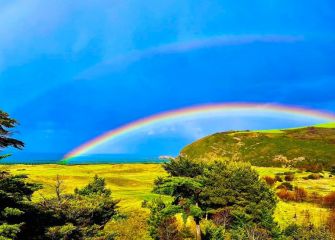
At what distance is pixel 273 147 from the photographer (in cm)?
13900

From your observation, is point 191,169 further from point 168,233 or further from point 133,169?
point 133,169

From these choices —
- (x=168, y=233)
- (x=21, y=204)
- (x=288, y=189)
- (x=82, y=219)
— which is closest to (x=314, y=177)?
(x=288, y=189)

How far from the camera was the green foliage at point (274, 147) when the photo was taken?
123438 millimetres

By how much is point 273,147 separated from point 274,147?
0.38 meters

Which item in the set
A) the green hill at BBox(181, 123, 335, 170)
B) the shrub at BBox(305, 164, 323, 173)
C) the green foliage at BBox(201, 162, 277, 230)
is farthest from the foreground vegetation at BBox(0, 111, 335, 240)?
the green hill at BBox(181, 123, 335, 170)

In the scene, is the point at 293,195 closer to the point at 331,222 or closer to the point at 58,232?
the point at 331,222

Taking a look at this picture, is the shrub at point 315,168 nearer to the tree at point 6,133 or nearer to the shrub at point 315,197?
the shrub at point 315,197

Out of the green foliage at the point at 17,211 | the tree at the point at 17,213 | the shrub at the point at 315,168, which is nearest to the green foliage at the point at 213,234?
the tree at the point at 17,213

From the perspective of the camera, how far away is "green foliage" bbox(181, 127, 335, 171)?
123 meters

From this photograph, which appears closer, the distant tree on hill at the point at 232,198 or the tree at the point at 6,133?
the tree at the point at 6,133

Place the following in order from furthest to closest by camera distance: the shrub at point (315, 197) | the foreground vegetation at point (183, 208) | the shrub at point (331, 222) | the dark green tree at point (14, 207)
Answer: the shrub at point (315, 197) → the shrub at point (331, 222) → the foreground vegetation at point (183, 208) → the dark green tree at point (14, 207)

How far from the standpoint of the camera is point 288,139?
145m

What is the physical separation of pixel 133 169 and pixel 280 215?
93.4 m

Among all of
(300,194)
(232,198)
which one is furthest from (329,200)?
(232,198)
